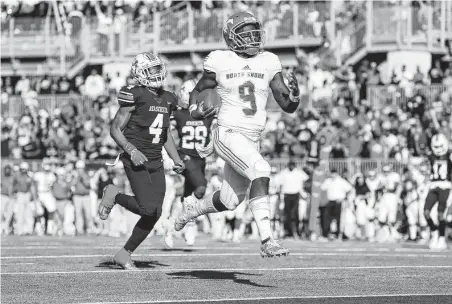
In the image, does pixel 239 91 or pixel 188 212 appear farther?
pixel 188 212

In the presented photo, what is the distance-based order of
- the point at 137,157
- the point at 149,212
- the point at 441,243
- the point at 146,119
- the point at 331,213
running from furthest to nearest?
the point at 331,213 < the point at 441,243 < the point at 146,119 < the point at 149,212 < the point at 137,157

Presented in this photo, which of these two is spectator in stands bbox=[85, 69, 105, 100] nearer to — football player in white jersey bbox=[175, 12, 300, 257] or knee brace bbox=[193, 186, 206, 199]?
knee brace bbox=[193, 186, 206, 199]

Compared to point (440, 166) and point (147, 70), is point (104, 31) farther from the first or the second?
point (147, 70)

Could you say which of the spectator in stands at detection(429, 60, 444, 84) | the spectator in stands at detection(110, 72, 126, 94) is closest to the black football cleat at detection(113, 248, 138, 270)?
the spectator in stands at detection(429, 60, 444, 84)

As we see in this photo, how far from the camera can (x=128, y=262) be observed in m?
12.2

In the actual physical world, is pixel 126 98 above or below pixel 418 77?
below

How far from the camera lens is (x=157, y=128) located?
12617 mm

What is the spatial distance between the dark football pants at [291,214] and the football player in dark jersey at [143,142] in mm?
13350

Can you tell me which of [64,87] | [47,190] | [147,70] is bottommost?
[47,190]

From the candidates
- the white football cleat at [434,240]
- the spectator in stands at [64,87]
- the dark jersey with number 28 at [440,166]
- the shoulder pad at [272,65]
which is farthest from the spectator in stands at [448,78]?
the shoulder pad at [272,65]

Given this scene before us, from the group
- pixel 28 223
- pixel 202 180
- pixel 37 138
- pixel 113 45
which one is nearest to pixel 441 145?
pixel 202 180

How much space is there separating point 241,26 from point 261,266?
9.83 ft

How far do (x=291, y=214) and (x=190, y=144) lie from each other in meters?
9.90

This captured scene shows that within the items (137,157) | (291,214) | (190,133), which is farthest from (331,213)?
(137,157)
